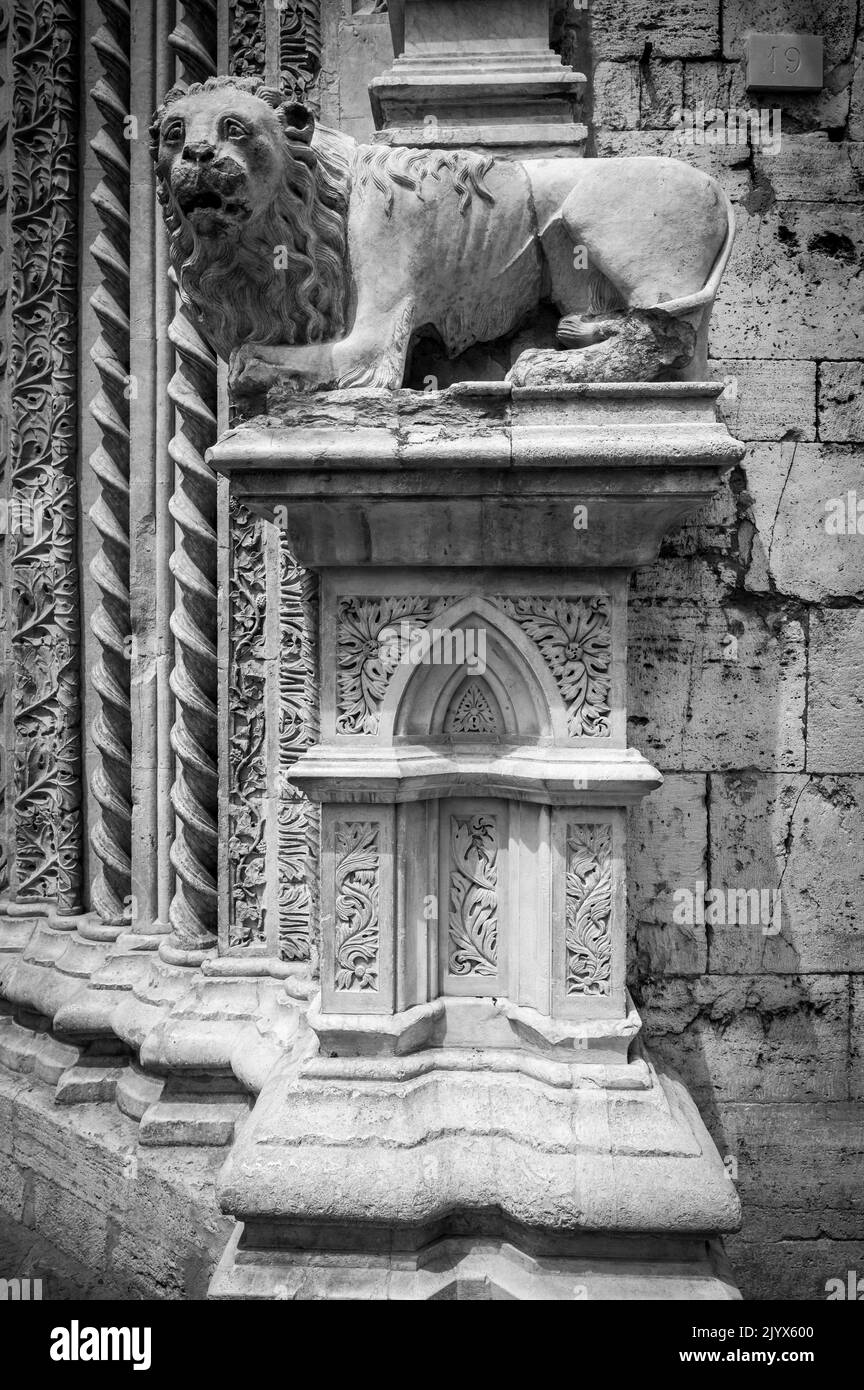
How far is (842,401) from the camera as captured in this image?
7.41ft

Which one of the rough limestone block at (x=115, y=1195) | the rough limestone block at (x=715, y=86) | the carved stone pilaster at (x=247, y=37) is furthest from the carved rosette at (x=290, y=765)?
the rough limestone block at (x=715, y=86)

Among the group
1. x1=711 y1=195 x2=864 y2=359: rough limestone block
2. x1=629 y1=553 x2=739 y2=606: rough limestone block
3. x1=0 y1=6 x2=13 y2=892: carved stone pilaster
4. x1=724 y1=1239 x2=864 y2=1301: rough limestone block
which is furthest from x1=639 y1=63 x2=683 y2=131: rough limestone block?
x1=724 y1=1239 x2=864 y2=1301: rough limestone block

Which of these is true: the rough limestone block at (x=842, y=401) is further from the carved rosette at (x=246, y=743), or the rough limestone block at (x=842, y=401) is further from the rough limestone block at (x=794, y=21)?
the carved rosette at (x=246, y=743)

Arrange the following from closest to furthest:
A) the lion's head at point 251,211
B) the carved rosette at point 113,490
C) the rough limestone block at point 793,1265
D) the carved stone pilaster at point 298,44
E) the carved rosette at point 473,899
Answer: the lion's head at point 251,211
the carved rosette at point 473,899
the rough limestone block at point 793,1265
the carved stone pilaster at point 298,44
the carved rosette at point 113,490

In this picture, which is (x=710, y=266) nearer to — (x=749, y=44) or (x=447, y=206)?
(x=447, y=206)

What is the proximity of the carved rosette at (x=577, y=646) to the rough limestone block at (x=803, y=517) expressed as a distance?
663 mm

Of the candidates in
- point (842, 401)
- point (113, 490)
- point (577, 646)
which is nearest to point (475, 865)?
point (577, 646)

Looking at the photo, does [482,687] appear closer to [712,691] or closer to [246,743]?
[712,691]

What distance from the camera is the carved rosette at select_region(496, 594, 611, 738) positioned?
6.04ft

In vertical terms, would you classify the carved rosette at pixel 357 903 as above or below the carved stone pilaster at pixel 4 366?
below

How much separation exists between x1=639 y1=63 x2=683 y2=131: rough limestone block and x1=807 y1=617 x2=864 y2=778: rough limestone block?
1.38 metres

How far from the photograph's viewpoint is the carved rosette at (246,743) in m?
2.48

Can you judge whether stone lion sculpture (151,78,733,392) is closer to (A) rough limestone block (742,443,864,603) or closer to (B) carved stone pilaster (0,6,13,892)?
(A) rough limestone block (742,443,864,603)
